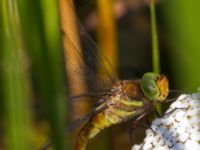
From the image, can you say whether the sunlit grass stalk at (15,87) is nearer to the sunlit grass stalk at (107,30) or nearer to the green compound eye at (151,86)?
the green compound eye at (151,86)

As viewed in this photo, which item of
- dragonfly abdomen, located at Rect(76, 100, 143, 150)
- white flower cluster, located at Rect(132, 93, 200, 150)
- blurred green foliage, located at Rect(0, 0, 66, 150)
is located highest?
blurred green foliage, located at Rect(0, 0, 66, 150)

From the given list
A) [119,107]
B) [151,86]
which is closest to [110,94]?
[119,107]

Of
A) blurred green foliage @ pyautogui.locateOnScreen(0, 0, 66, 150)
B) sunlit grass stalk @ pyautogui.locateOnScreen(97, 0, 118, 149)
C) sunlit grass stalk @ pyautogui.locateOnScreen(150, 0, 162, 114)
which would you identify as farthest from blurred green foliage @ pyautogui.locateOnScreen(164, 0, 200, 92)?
blurred green foliage @ pyautogui.locateOnScreen(0, 0, 66, 150)

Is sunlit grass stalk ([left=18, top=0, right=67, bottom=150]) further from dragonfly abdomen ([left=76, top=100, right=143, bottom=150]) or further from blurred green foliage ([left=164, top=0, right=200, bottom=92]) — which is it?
dragonfly abdomen ([left=76, top=100, right=143, bottom=150])

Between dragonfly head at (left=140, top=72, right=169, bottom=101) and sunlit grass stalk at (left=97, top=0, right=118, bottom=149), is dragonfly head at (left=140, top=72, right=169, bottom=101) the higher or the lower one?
the lower one

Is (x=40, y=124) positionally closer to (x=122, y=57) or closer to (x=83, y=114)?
(x=122, y=57)
